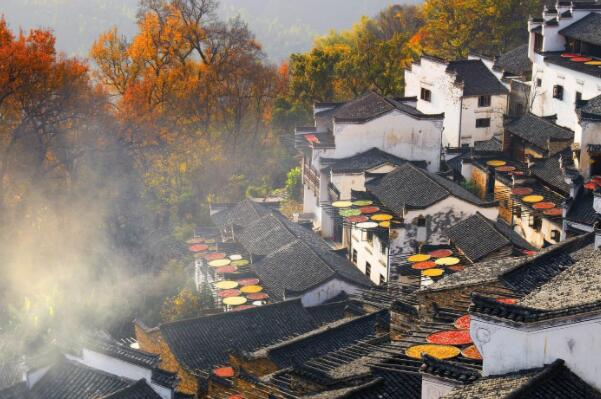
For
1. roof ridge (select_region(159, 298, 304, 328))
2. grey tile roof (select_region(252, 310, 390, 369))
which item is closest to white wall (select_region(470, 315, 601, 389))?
grey tile roof (select_region(252, 310, 390, 369))

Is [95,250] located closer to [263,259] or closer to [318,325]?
[263,259]

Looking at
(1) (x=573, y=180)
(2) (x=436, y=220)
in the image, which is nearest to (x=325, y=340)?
(2) (x=436, y=220)

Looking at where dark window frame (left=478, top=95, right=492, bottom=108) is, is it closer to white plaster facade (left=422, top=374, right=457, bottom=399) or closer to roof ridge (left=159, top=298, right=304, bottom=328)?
roof ridge (left=159, top=298, right=304, bottom=328)

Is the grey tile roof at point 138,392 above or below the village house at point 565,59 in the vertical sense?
below

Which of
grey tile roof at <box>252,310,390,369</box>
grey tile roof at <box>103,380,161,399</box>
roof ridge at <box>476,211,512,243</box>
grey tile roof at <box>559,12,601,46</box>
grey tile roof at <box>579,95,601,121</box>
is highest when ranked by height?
grey tile roof at <box>559,12,601,46</box>

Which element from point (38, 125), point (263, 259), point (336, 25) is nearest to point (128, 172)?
point (38, 125)

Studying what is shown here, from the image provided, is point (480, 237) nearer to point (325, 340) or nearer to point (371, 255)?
point (371, 255)

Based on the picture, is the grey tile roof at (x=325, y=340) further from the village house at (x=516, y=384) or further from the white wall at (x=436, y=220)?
the village house at (x=516, y=384)

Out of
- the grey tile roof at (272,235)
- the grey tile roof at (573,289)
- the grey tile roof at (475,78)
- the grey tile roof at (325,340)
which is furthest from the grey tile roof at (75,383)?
the grey tile roof at (475,78)
